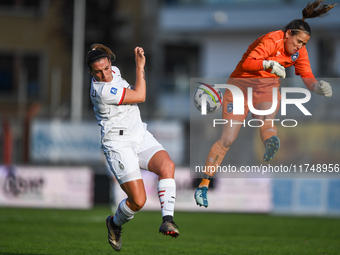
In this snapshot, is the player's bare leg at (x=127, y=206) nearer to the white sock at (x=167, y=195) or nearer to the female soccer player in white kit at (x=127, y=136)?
the female soccer player in white kit at (x=127, y=136)

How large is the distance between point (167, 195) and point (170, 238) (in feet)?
15.1

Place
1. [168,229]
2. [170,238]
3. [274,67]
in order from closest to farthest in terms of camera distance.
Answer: [274,67] < [168,229] < [170,238]

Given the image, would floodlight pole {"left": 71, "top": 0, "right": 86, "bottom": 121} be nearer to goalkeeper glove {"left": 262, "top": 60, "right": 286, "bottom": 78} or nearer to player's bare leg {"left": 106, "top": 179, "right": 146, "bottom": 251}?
player's bare leg {"left": 106, "top": 179, "right": 146, "bottom": 251}

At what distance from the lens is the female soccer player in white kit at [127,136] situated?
6.37 meters

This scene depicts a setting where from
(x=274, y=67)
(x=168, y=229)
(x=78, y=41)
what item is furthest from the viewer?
(x=78, y=41)

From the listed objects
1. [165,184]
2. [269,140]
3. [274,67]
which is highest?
[274,67]

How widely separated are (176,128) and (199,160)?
261cm

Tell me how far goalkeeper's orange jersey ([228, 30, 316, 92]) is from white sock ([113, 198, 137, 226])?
2021 millimetres

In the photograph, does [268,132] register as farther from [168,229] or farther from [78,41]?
[78,41]

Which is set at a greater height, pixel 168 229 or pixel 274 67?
pixel 274 67

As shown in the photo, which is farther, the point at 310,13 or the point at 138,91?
the point at 138,91

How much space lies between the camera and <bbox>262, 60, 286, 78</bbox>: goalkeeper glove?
587 centimetres

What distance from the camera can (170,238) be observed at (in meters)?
10.8

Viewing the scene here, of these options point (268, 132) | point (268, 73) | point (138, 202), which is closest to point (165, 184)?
point (138, 202)
